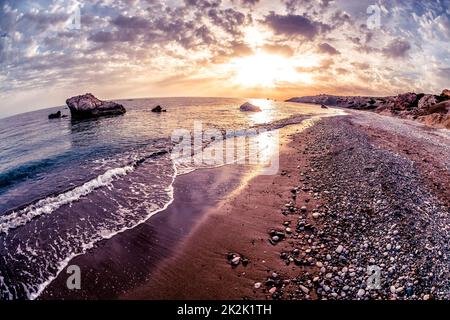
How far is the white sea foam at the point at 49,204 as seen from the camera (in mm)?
12594

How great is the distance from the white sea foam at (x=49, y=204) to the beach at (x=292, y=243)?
17.8ft

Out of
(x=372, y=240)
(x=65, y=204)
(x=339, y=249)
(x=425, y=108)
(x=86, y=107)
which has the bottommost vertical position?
(x=339, y=249)

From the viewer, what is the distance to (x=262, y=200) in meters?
14.0

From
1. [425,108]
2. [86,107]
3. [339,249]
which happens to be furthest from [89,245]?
[425,108]

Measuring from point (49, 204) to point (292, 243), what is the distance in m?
13.3

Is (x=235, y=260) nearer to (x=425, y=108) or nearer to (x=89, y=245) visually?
(x=89, y=245)

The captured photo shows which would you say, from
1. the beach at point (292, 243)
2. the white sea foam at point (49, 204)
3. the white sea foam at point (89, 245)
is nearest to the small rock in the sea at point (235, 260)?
the beach at point (292, 243)

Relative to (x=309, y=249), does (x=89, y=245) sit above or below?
below

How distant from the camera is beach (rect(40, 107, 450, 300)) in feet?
25.6

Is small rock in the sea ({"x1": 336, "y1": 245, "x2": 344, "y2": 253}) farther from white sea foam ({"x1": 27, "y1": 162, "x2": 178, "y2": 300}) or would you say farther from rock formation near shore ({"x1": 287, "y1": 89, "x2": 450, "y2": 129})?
rock formation near shore ({"x1": 287, "y1": 89, "x2": 450, "y2": 129})

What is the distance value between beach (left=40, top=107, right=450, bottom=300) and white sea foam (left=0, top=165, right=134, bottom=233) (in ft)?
17.8

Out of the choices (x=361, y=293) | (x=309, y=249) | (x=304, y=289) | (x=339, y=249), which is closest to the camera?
(x=361, y=293)

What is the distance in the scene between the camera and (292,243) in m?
9.88
